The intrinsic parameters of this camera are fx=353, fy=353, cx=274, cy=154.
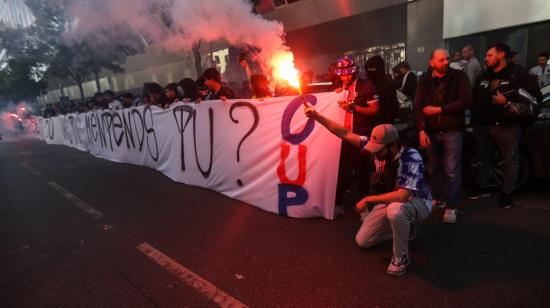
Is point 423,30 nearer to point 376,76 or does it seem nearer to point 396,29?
point 396,29

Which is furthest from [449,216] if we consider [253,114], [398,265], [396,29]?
[396,29]

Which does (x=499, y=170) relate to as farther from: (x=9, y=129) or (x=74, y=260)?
(x=9, y=129)

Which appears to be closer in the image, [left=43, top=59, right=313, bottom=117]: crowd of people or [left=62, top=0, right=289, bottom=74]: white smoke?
[left=43, top=59, right=313, bottom=117]: crowd of people

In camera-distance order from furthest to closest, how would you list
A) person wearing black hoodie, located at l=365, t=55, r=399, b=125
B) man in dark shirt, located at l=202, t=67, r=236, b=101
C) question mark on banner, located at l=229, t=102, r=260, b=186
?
man in dark shirt, located at l=202, t=67, r=236, b=101 → question mark on banner, located at l=229, t=102, r=260, b=186 → person wearing black hoodie, located at l=365, t=55, r=399, b=125

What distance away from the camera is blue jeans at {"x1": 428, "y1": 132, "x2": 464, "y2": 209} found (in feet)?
12.4

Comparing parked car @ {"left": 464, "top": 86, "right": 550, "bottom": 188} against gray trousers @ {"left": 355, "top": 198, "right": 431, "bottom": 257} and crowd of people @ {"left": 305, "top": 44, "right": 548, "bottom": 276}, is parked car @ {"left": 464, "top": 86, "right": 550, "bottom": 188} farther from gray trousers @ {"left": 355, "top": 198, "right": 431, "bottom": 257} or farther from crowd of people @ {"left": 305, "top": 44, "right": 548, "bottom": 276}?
gray trousers @ {"left": 355, "top": 198, "right": 431, "bottom": 257}

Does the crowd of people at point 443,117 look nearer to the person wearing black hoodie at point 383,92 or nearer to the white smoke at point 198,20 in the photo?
the person wearing black hoodie at point 383,92

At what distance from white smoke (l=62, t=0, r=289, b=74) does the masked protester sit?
4.49 meters

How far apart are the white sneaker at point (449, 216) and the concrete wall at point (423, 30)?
9.02m

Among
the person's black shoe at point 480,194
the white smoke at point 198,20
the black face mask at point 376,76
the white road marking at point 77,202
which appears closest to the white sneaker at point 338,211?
the black face mask at point 376,76

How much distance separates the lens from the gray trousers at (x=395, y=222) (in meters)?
2.84

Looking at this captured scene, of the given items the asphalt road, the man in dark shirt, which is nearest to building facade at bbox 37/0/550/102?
the man in dark shirt

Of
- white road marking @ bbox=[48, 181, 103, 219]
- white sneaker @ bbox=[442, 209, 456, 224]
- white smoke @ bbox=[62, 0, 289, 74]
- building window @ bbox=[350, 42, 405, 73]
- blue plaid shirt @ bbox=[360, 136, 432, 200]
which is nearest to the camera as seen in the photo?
blue plaid shirt @ bbox=[360, 136, 432, 200]

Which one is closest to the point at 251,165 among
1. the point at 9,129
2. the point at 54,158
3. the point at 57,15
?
the point at 54,158
